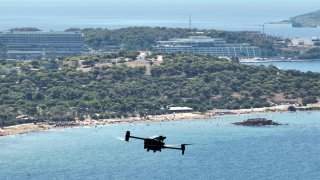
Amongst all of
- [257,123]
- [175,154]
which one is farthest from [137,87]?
[175,154]

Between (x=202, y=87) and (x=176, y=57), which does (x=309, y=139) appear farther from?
(x=176, y=57)

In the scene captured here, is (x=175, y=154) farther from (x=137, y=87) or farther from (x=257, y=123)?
(x=137, y=87)

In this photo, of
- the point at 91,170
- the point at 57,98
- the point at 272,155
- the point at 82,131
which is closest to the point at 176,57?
the point at 57,98

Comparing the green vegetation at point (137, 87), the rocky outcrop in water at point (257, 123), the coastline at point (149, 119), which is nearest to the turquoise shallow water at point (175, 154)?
the rocky outcrop in water at point (257, 123)

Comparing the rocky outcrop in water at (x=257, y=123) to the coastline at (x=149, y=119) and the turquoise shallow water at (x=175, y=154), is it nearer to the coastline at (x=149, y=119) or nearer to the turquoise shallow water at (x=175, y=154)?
the turquoise shallow water at (x=175, y=154)

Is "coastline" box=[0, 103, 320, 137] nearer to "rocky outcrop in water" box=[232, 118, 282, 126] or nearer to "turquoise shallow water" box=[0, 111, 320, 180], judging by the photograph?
"turquoise shallow water" box=[0, 111, 320, 180]
